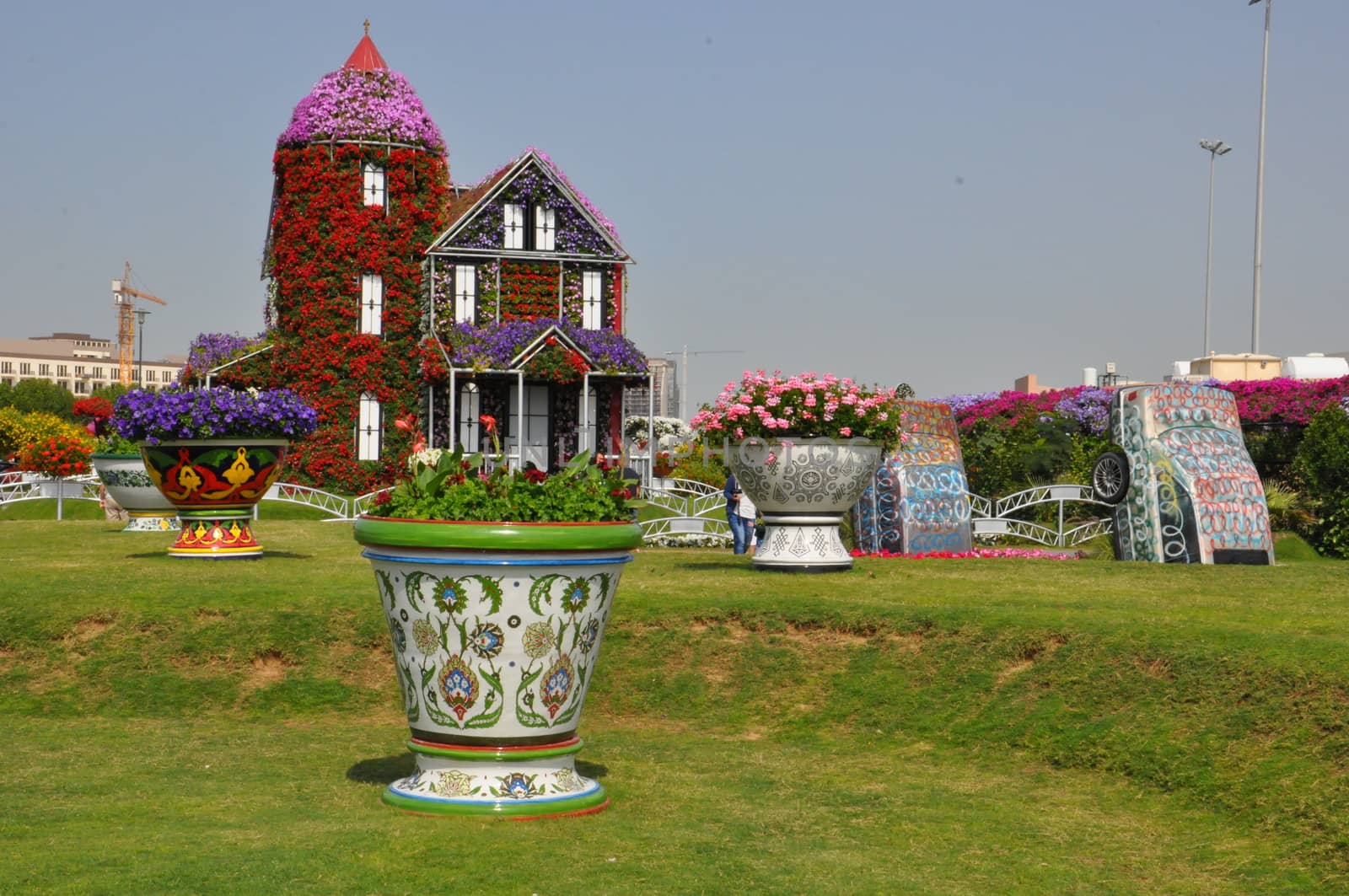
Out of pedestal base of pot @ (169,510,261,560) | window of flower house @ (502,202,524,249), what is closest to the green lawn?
pedestal base of pot @ (169,510,261,560)

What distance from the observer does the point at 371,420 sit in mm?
37312

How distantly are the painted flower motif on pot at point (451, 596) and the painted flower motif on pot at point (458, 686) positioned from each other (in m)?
0.23

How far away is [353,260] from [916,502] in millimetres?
21384

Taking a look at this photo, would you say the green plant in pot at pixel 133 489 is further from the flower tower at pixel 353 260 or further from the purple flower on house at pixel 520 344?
the flower tower at pixel 353 260

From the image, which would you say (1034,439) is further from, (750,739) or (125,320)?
(125,320)

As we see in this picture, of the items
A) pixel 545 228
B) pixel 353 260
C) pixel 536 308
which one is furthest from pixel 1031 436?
pixel 353 260

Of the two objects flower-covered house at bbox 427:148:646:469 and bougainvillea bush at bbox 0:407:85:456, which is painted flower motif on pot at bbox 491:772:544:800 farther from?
bougainvillea bush at bbox 0:407:85:456

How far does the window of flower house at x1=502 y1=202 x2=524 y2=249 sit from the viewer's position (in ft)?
122

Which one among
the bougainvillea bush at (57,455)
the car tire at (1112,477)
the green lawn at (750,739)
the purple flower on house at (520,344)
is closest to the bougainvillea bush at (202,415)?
the green lawn at (750,739)

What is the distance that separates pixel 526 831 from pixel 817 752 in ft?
10.6

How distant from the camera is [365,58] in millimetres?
38250

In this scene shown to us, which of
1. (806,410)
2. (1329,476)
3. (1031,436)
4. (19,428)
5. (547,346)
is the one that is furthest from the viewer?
(19,428)

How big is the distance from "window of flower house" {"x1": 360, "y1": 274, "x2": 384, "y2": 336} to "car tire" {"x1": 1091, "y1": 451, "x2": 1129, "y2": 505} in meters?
23.0

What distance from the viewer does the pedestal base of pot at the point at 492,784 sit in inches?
288
